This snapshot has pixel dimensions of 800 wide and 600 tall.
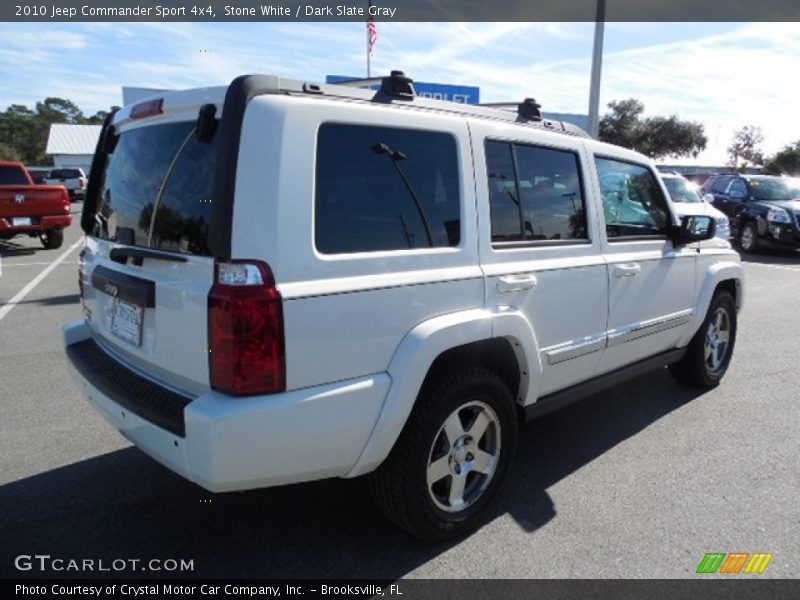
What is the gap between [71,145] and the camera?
63.9 meters

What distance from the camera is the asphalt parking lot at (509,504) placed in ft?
8.71

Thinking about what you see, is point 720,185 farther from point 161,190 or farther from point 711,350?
point 161,190

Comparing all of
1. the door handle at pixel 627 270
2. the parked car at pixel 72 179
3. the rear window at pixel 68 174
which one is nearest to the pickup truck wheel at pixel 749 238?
the door handle at pixel 627 270

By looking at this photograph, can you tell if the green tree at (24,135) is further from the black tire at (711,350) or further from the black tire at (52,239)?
the black tire at (711,350)

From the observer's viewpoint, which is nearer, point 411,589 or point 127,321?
point 411,589

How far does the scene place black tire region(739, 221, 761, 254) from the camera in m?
13.9

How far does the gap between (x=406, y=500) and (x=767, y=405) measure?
11.2 feet

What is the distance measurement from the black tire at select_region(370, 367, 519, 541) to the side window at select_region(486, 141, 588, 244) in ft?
2.45

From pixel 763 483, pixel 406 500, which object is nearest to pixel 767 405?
pixel 763 483

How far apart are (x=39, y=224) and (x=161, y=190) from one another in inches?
495

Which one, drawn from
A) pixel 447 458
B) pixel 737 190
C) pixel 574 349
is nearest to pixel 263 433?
pixel 447 458

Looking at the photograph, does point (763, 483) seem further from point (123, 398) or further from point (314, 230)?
point (123, 398)

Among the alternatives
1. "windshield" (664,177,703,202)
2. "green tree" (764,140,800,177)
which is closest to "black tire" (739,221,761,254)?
"windshield" (664,177,703,202)

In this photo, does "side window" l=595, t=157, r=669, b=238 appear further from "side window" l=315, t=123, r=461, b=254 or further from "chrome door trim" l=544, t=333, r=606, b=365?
"side window" l=315, t=123, r=461, b=254
